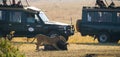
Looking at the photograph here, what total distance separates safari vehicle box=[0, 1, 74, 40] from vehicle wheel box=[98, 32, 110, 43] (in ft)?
5.92

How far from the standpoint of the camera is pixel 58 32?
98.0 feet

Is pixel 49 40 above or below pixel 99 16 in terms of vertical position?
above

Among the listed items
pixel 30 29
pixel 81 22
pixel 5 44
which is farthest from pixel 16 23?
pixel 5 44

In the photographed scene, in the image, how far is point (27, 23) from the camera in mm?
29844

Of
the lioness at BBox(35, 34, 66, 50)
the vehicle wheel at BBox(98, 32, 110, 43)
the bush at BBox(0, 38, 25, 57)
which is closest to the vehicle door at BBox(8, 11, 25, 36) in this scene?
the vehicle wheel at BBox(98, 32, 110, 43)

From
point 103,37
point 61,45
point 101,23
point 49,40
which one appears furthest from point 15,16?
point 61,45

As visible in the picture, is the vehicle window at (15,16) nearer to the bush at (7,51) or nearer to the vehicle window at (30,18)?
the vehicle window at (30,18)

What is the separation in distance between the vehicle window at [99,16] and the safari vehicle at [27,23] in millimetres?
1462

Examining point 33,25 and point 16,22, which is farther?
point 16,22

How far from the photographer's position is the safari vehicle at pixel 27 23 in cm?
2981

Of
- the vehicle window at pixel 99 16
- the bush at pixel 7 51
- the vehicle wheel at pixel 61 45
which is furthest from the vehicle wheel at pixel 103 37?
the bush at pixel 7 51

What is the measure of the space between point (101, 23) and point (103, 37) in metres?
0.83

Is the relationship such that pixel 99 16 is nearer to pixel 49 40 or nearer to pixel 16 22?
pixel 16 22

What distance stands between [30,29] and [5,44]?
1694 centimetres
